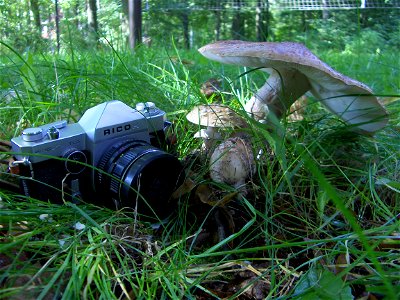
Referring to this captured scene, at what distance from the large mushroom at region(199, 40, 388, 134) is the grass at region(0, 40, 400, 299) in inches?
3.2

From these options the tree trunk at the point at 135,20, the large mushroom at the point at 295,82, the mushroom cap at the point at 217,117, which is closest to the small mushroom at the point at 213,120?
the mushroom cap at the point at 217,117

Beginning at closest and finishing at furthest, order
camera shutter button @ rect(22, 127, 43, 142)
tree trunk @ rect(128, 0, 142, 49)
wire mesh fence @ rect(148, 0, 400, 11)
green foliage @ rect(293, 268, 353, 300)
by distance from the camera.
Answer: green foliage @ rect(293, 268, 353, 300)
camera shutter button @ rect(22, 127, 43, 142)
tree trunk @ rect(128, 0, 142, 49)
wire mesh fence @ rect(148, 0, 400, 11)

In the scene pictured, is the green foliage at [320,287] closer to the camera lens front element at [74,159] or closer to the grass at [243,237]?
the grass at [243,237]

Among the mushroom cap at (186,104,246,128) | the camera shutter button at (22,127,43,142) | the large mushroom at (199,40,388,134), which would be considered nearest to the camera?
the camera shutter button at (22,127,43,142)

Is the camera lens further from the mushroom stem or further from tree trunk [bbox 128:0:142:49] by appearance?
tree trunk [bbox 128:0:142:49]

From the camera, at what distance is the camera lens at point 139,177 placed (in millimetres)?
951

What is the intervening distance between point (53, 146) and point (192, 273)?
1.47 ft

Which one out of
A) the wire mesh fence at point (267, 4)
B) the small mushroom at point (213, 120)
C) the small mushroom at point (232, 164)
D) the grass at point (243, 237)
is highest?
the wire mesh fence at point (267, 4)

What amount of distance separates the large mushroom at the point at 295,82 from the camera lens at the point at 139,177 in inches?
13.6

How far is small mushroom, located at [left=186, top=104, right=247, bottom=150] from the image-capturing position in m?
1.14

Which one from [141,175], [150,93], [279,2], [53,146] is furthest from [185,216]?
[279,2]

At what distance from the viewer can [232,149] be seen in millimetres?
1051

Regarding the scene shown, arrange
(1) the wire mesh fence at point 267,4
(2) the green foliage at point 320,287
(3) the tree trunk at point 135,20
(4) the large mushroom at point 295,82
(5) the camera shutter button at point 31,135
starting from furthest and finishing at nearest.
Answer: (1) the wire mesh fence at point 267,4, (3) the tree trunk at point 135,20, (4) the large mushroom at point 295,82, (5) the camera shutter button at point 31,135, (2) the green foliage at point 320,287

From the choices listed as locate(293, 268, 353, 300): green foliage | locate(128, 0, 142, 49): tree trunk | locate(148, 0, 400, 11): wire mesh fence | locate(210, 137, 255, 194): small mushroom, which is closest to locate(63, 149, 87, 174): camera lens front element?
locate(210, 137, 255, 194): small mushroom
